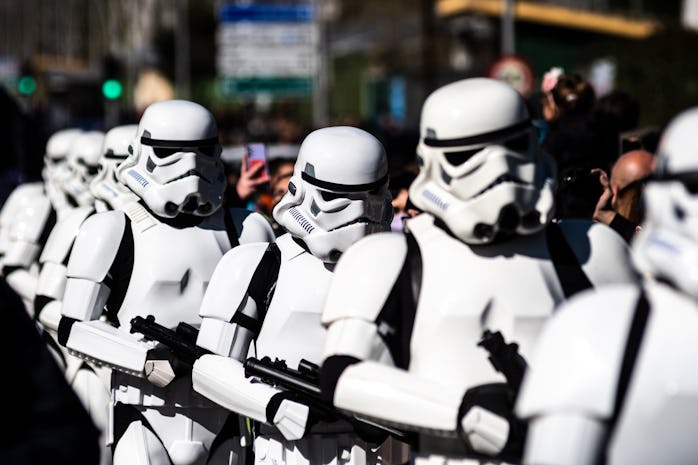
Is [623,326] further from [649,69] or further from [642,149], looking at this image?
[649,69]

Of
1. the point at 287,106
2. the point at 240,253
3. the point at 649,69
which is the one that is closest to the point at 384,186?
the point at 240,253

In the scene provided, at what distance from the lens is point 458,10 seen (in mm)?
27266

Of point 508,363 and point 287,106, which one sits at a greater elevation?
point 508,363

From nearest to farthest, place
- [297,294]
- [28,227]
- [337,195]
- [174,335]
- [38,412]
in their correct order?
[38,412], [337,195], [297,294], [174,335], [28,227]

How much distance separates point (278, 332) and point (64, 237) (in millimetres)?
2761

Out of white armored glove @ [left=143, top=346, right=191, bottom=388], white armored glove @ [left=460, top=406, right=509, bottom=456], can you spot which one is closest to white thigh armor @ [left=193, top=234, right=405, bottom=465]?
white armored glove @ [left=143, top=346, right=191, bottom=388]

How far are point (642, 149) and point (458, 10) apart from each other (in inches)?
805

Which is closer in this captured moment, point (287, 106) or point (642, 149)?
point (642, 149)

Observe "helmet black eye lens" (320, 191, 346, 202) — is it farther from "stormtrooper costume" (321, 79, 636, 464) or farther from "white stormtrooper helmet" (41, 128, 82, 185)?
"white stormtrooper helmet" (41, 128, 82, 185)

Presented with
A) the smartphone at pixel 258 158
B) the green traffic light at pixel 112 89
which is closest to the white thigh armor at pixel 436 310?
the smartphone at pixel 258 158

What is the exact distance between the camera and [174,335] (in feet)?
20.2

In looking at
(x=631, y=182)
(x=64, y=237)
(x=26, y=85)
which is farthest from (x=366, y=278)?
(x=26, y=85)

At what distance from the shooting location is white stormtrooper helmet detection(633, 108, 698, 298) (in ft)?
10.3

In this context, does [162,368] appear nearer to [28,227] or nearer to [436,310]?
[436,310]
